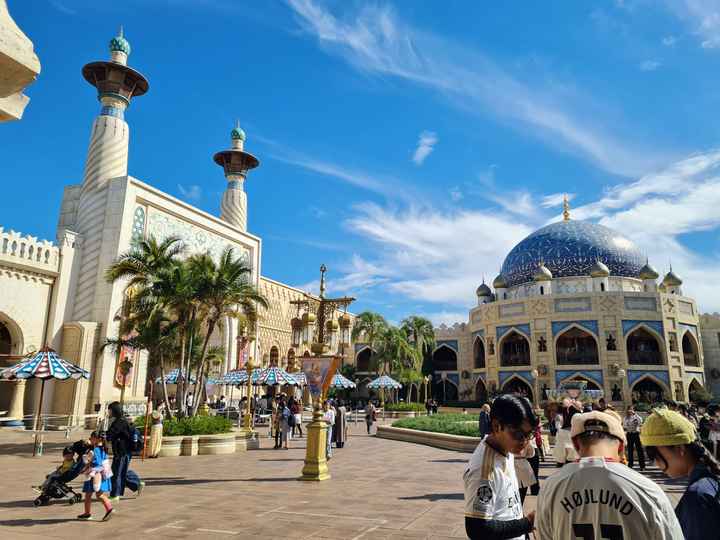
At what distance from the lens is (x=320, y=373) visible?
10734mm

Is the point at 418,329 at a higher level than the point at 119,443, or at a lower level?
higher

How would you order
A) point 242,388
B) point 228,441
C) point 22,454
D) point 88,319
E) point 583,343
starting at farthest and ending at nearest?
point 583,343 < point 242,388 < point 88,319 < point 228,441 < point 22,454

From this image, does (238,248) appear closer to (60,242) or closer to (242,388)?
(242,388)

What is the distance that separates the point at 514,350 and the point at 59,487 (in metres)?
37.7

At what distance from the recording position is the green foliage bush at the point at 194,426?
14.0 metres

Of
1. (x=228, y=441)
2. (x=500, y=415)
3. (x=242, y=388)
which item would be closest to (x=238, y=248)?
(x=242, y=388)

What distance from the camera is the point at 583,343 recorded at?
1512 inches

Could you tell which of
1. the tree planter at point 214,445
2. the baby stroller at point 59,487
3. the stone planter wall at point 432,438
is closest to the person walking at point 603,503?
the baby stroller at point 59,487

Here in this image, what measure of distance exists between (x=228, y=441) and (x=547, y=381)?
92.1 feet

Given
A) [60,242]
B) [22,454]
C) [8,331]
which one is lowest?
[22,454]

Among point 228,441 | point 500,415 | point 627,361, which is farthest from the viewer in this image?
point 627,361

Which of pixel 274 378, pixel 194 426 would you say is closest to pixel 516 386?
pixel 274 378

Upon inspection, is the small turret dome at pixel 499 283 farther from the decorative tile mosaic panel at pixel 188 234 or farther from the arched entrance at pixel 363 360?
the decorative tile mosaic panel at pixel 188 234

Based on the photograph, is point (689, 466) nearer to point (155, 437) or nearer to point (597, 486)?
point (597, 486)
